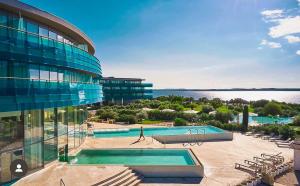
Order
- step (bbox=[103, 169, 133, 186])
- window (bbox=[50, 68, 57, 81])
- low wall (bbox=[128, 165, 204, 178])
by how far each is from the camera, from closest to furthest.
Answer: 1. step (bbox=[103, 169, 133, 186])
2. window (bbox=[50, 68, 57, 81])
3. low wall (bbox=[128, 165, 204, 178])

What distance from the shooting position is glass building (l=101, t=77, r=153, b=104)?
97.6m

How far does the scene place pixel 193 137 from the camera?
3284cm

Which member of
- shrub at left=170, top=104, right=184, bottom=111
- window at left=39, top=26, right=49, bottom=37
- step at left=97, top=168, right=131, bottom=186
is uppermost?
window at left=39, top=26, right=49, bottom=37

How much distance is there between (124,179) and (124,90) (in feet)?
278

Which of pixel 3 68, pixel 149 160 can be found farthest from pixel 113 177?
pixel 3 68

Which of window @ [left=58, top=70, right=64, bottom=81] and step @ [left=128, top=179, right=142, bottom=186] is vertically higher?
window @ [left=58, top=70, right=64, bottom=81]

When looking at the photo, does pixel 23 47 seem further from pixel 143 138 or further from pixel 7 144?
pixel 143 138

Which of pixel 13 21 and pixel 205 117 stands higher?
pixel 13 21

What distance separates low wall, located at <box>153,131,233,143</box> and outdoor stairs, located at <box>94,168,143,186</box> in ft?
40.0

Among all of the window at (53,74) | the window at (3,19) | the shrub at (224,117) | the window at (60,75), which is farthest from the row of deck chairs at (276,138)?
the window at (3,19)

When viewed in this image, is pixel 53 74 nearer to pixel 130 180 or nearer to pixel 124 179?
pixel 124 179

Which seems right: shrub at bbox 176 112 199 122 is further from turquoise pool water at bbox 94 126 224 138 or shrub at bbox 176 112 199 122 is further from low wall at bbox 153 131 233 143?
low wall at bbox 153 131 233 143

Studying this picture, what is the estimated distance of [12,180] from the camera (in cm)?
1625

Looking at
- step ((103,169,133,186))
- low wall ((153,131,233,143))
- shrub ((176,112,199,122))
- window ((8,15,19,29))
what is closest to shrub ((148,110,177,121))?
shrub ((176,112,199,122))
